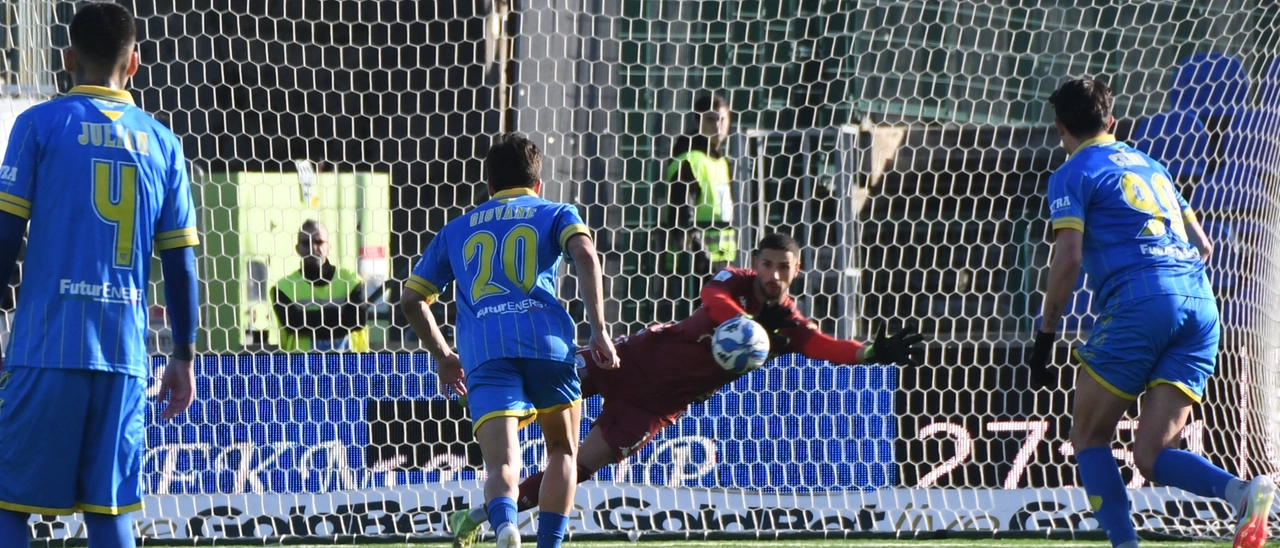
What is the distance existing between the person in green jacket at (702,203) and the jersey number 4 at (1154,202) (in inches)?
129

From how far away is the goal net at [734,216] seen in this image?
21.7 feet

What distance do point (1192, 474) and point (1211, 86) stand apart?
3.60m

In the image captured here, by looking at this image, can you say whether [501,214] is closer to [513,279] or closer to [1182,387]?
[513,279]

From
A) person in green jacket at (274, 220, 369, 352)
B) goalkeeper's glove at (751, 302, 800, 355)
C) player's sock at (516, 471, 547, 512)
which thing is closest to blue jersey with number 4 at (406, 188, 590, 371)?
player's sock at (516, 471, 547, 512)

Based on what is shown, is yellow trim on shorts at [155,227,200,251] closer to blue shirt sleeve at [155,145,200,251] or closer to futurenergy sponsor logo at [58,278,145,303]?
blue shirt sleeve at [155,145,200,251]

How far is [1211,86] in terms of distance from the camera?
23.9 ft

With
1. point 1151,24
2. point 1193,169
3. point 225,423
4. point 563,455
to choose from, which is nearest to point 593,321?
point 563,455

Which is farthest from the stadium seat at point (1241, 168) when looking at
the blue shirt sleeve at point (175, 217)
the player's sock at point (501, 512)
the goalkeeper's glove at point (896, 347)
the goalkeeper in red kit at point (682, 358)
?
the blue shirt sleeve at point (175, 217)

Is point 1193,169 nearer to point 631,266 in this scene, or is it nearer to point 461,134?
point 631,266

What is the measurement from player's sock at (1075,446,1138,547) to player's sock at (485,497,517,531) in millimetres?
1805

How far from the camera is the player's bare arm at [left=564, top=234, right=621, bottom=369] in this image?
4.41m

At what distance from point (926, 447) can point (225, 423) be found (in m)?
3.34

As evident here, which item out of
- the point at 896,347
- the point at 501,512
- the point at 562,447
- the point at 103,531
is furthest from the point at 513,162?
the point at 103,531

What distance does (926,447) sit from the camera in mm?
6816
